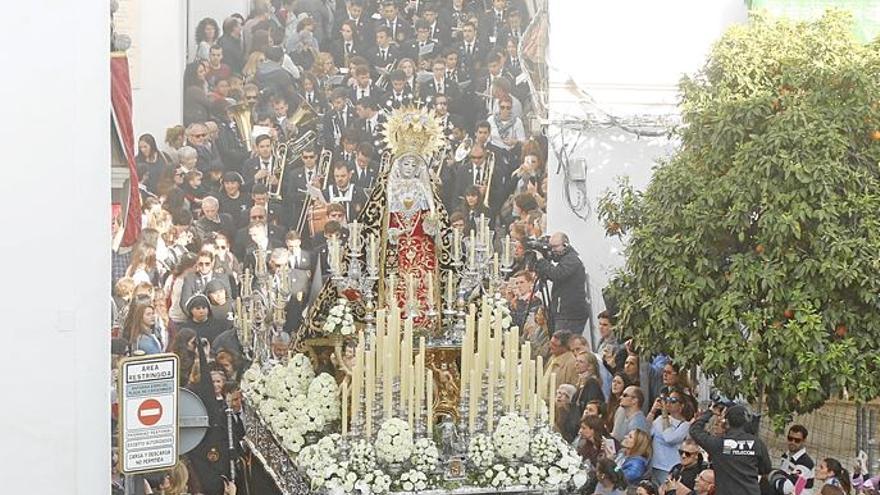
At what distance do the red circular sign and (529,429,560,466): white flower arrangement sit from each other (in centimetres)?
268

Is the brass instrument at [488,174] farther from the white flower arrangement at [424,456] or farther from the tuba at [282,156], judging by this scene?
the white flower arrangement at [424,456]

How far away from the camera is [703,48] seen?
39.9 ft

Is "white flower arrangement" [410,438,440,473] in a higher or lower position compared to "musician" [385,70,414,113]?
lower

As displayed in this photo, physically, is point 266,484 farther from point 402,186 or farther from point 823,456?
point 823,456

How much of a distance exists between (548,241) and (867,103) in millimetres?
3237

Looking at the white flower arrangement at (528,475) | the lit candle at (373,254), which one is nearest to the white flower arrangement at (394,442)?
the white flower arrangement at (528,475)

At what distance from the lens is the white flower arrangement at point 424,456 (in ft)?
31.1

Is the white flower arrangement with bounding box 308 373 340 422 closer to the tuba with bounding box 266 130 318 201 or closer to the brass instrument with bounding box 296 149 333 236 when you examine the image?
the brass instrument with bounding box 296 149 333 236

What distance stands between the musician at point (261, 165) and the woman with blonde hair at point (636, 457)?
150 inches

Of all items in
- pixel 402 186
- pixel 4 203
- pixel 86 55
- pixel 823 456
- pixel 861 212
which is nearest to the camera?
pixel 4 203

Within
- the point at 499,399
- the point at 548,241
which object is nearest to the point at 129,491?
the point at 499,399

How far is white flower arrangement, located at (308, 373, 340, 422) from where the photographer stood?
10.2m

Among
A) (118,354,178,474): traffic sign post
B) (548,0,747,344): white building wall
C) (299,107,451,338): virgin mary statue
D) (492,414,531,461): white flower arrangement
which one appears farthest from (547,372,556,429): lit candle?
(118,354,178,474): traffic sign post

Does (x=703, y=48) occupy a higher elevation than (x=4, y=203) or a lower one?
higher
